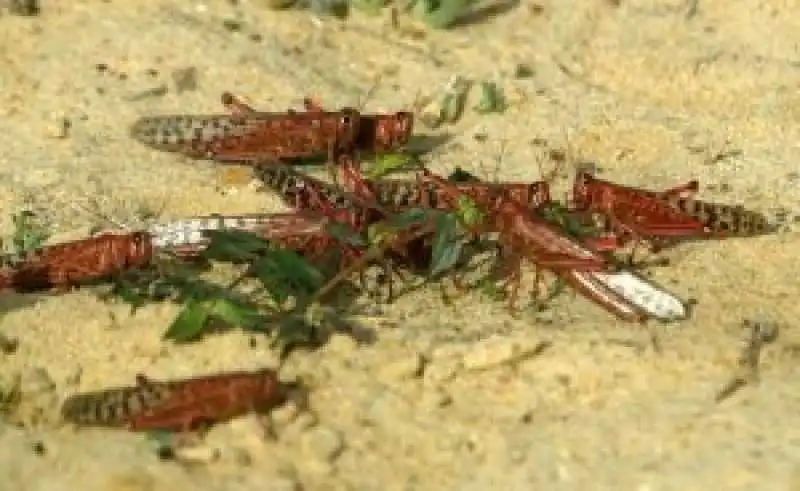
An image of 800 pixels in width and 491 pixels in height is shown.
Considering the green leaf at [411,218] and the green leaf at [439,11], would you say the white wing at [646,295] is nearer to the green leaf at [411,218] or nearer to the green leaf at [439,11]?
the green leaf at [411,218]

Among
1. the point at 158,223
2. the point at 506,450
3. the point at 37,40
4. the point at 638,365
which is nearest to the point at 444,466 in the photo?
the point at 506,450

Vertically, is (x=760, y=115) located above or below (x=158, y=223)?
above

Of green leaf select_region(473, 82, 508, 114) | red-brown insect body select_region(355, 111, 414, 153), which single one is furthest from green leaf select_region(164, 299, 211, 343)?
green leaf select_region(473, 82, 508, 114)

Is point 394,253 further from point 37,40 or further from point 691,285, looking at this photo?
point 37,40

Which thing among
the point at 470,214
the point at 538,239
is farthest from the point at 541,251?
the point at 470,214

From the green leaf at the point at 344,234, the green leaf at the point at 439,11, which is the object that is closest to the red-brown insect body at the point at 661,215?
the green leaf at the point at 344,234
